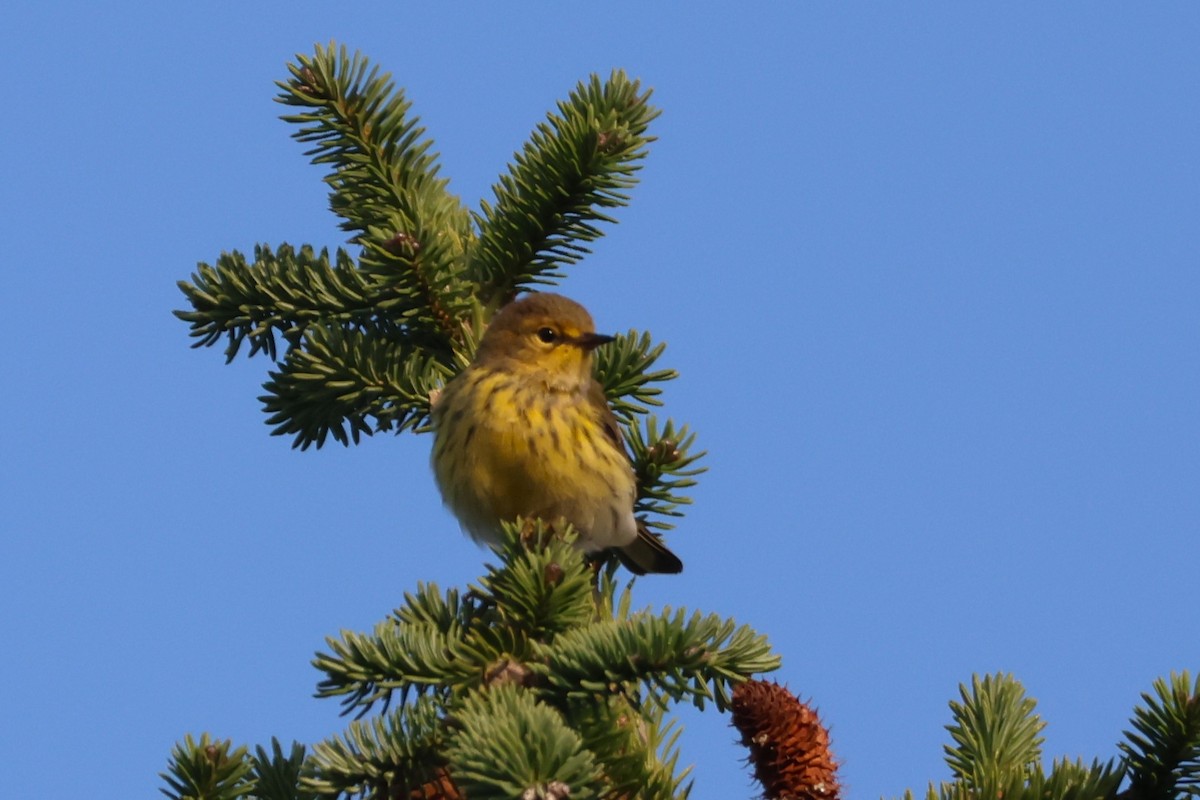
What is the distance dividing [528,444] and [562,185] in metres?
1.13

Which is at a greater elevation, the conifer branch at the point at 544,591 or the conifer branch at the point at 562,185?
the conifer branch at the point at 562,185

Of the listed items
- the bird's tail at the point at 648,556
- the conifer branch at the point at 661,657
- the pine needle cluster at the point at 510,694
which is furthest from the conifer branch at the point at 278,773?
the bird's tail at the point at 648,556

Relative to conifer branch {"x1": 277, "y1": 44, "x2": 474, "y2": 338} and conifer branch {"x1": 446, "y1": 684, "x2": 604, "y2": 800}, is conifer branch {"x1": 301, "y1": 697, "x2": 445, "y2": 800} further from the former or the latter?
conifer branch {"x1": 277, "y1": 44, "x2": 474, "y2": 338}

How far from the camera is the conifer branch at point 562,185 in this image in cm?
429

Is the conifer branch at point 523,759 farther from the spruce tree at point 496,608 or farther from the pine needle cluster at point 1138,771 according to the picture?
the pine needle cluster at point 1138,771

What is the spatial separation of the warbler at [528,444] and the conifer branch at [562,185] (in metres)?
0.30

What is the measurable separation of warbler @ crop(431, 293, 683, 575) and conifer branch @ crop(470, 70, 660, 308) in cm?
30

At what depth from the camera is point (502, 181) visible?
455cm

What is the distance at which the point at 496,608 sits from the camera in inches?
135

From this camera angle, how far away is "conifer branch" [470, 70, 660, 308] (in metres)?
4.29

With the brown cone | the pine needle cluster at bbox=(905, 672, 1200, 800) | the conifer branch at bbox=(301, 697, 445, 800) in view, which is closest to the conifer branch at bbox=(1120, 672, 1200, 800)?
the pine needle cluster at bbox=(905, 672, 1200, 800)

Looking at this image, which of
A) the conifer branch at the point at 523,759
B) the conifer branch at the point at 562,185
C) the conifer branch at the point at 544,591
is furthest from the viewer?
the conifer branch at the point at 562,185

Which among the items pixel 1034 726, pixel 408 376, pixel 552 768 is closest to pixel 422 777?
pixel 552 768

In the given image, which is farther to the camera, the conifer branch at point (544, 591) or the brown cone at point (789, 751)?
the conifer branch at point (544, 591)
